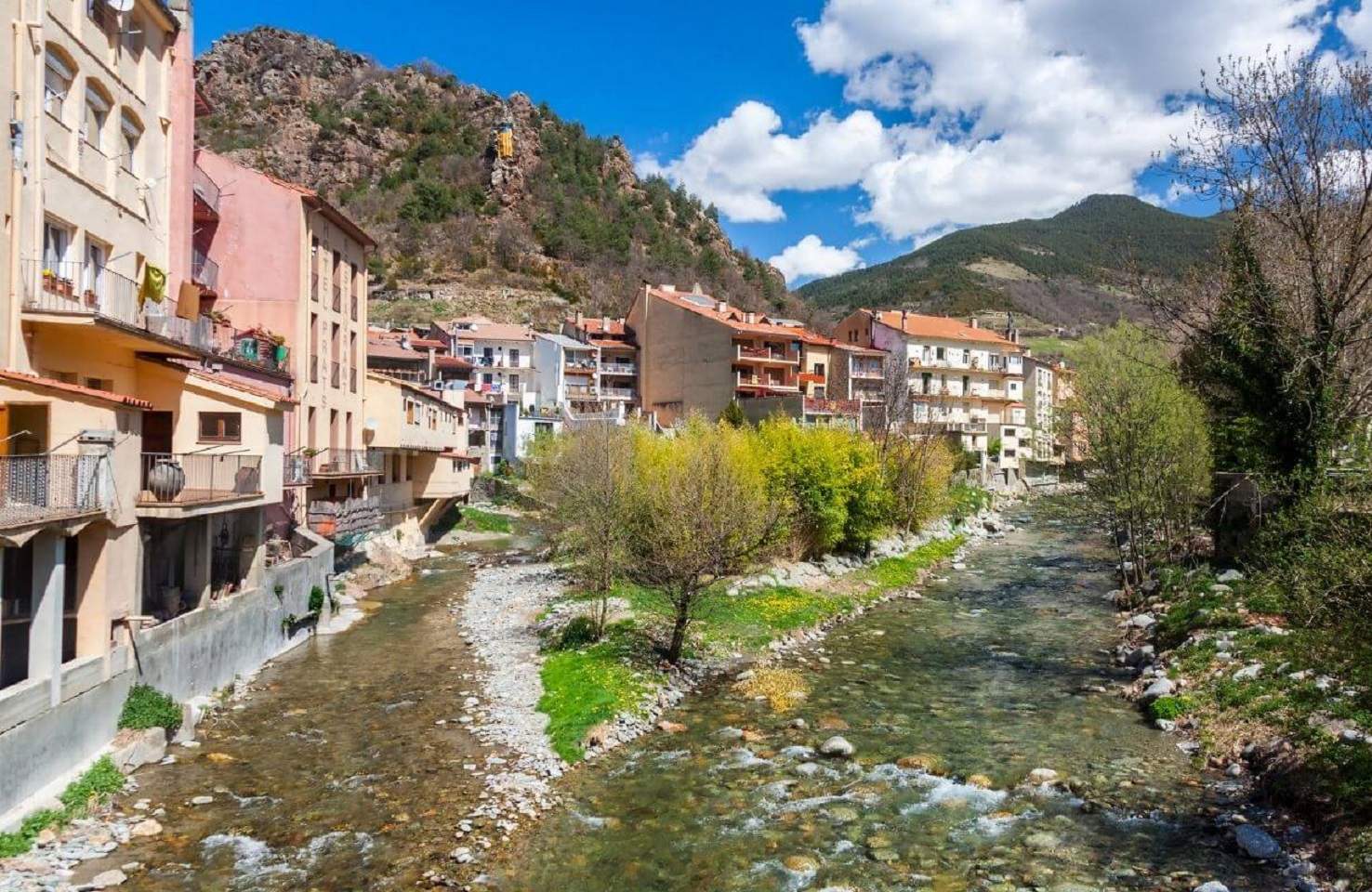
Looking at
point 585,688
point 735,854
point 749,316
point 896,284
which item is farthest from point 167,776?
point 896,284

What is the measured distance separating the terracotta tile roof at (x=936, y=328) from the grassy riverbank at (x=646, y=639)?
51.2 m

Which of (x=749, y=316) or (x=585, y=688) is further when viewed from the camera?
(x=749, y=316)

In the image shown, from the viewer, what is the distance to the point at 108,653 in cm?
1574

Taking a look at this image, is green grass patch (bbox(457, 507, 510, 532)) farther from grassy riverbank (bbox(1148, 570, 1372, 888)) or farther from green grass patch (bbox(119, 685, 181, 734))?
grassy riverbank (bbox(1148, 570, 1372, 888))

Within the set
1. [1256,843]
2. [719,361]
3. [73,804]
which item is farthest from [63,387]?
[719,361]

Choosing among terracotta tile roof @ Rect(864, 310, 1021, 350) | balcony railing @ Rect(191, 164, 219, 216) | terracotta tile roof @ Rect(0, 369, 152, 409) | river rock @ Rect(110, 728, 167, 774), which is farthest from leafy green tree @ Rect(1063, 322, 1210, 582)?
terracotta tile roof @ Rect(864, 310, 1021, 350)

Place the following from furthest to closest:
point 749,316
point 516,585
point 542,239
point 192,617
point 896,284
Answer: point 896,284, point 542,239, point 749,316, point 516,585, point 192,617

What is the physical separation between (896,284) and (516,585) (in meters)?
152

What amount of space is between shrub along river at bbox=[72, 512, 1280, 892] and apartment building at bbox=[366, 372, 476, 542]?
17632 millimetres

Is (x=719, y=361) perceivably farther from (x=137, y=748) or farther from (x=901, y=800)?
(x=137, y=748)

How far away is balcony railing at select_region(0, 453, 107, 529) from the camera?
13.4 metres

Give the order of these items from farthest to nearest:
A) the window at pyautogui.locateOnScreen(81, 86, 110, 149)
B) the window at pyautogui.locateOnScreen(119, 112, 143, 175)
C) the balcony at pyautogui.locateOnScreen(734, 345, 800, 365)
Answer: the balcony at pyautogui.locateOnScreen(734, 345, 800, 365)
the window at pyautogui.locateOnScreen(119, 112, 143, 175)
the window at pyautogui.locateOnScreen(81, 86, 110, 149)

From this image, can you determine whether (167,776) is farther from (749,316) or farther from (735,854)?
(749,316)

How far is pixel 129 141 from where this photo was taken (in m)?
23.7
